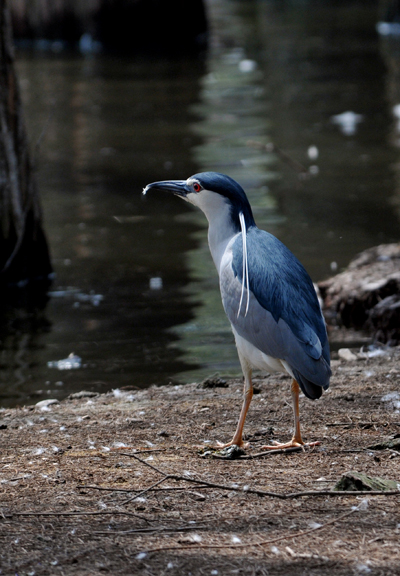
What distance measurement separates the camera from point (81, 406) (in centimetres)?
551

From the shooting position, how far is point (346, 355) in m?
6.55

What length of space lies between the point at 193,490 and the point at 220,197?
5.18 ft

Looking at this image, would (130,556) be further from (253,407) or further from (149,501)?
(253,407)

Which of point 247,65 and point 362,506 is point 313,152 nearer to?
point 362,506

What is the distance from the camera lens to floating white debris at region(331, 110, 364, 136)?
48.4 ft

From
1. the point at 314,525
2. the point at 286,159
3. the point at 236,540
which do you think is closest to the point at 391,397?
the point at 314,525

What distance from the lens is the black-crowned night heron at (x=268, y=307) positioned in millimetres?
4234

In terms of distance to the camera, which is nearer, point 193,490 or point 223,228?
point 193,490

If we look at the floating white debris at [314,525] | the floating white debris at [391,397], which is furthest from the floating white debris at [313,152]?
the floating white debris at [314,525]

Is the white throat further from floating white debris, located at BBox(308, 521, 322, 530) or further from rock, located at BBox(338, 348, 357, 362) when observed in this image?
rock, located at BBox(338, 348, 357, 362)

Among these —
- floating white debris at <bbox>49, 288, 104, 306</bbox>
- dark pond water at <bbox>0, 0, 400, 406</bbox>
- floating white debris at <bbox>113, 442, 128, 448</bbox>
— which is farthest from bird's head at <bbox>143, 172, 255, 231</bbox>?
floating white debris at <bbox>49, 288, 104, 306</bbox>

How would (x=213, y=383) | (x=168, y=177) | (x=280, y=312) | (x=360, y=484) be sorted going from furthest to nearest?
(x=168, y=177) < (x=213, y=383) < (x=280, y=312) < (x=360, y=484)

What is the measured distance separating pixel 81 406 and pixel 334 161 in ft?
26.6

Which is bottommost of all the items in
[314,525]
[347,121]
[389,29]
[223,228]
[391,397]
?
[389,29]
